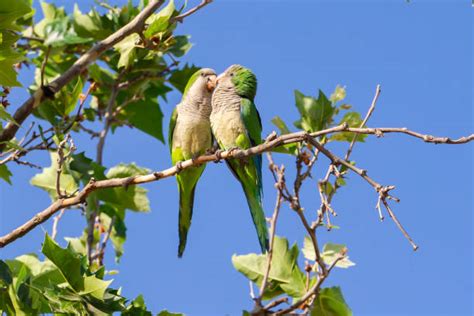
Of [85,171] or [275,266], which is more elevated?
[85,171]

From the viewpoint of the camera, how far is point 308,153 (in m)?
4.10

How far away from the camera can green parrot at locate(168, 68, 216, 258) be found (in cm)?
493

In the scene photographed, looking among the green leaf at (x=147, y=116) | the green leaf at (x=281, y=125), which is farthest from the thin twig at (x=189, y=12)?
the green leaf at (x=147, y=116)

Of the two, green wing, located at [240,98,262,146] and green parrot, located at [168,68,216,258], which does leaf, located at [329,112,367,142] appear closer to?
green wing, located at [240,98,262,146]

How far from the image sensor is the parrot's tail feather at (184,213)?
4.73 meters

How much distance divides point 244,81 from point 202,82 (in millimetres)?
378

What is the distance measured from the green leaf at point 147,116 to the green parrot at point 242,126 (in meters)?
0.55

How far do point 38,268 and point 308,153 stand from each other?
1.86 meters

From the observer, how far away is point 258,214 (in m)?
→ 4.74

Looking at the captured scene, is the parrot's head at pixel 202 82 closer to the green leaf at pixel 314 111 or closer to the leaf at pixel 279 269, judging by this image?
the green leaf at pixel 314 111

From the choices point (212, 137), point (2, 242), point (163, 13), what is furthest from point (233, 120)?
point (2, 242)

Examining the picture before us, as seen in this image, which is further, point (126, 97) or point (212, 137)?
point (126, 97)

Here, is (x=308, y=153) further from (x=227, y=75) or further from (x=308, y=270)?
(x=227, y=75)

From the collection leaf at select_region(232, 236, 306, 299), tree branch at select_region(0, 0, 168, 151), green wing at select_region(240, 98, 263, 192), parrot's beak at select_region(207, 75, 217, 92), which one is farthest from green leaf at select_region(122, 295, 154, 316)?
parrot's beak at select_region(207, 75, 217, 92)
